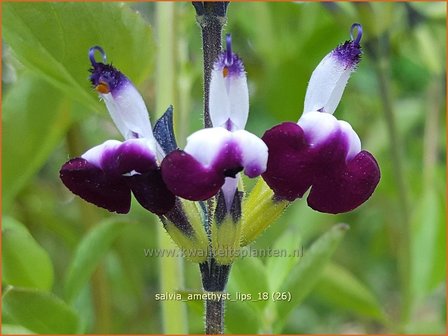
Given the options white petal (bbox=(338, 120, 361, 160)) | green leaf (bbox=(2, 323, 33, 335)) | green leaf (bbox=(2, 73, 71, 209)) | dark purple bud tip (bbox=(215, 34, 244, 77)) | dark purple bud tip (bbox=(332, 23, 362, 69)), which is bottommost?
green leaf (bbox=(2, 323, 33, 335))

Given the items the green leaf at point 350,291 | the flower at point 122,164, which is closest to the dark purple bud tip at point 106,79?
the flower at point 122,164

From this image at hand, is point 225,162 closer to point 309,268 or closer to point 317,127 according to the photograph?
point 317,127

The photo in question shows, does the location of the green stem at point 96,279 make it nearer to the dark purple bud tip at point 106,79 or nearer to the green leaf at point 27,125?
the green leaf at point 27,125

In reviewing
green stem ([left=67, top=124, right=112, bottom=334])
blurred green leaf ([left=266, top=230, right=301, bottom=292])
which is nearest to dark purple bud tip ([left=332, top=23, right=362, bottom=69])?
blurred green leaf ([left=266, top=230, right=301, bottom=292])

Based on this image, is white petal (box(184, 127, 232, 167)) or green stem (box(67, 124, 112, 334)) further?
green stem (box(67, 124, 112, 334))

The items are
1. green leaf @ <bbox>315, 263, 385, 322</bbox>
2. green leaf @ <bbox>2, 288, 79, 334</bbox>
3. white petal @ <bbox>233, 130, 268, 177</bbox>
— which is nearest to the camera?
white petal @ <bbox>233, 130, 268, 177</bbox>

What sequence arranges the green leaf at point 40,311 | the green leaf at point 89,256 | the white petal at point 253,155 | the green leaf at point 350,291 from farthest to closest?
the green leaf at point 350,291, the green leaf at point 89,256, the green leaf at point 40,311, the white petal at point 253,155

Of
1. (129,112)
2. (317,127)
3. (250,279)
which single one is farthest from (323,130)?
(250,279)

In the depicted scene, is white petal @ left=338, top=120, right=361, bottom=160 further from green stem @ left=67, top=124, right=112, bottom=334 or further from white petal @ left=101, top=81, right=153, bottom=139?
green stem @ left=67, top=124, right=112, bottom=334

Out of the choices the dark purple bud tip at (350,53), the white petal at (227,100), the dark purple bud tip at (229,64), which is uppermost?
the dark purple bud tip at (350,53)
